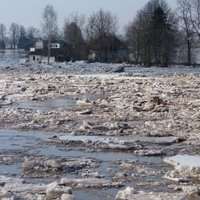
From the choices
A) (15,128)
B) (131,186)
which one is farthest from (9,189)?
(15,128)

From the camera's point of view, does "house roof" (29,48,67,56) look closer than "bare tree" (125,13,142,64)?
No

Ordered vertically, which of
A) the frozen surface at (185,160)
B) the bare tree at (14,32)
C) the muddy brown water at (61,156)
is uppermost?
the bare tree at (14,32)

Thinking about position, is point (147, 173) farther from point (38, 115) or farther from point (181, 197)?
point (38, 115)

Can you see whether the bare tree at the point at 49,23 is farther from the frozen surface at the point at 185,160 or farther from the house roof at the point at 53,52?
the frozen surface at the point at 185,160

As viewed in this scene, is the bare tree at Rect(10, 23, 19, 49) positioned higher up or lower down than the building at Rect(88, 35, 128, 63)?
higher up

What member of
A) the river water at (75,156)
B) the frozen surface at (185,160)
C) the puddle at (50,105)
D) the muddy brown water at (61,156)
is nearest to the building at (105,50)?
the puddle at (50,105)

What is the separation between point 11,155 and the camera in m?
10.5

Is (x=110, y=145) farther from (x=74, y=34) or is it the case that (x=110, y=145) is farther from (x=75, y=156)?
(x=74, y=34)

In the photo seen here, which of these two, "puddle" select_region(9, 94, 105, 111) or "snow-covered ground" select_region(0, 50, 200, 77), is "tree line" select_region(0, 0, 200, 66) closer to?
"snow-covered ground" select_region(0, 50, 200, 77)

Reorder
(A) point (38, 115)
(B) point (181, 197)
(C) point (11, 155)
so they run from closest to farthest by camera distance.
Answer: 1. (B) point (181, 197)
2. (C) point (11, 155)
3. (A) point (38, 115)

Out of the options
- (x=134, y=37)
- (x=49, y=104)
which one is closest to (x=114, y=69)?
(x=134, y=37)

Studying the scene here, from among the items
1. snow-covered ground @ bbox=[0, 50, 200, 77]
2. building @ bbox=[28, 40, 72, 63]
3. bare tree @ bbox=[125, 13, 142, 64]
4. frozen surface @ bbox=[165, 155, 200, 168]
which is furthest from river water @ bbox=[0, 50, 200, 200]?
building @ bbox=[28, 40, 72, 63]

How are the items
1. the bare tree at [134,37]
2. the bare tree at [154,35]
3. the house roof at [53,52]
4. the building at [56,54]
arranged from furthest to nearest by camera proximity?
the house roof at [53,52] → the building at [56,54] → the bare tree at [134,37] → the bare tree at [154,35]

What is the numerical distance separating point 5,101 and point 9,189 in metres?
15.2
